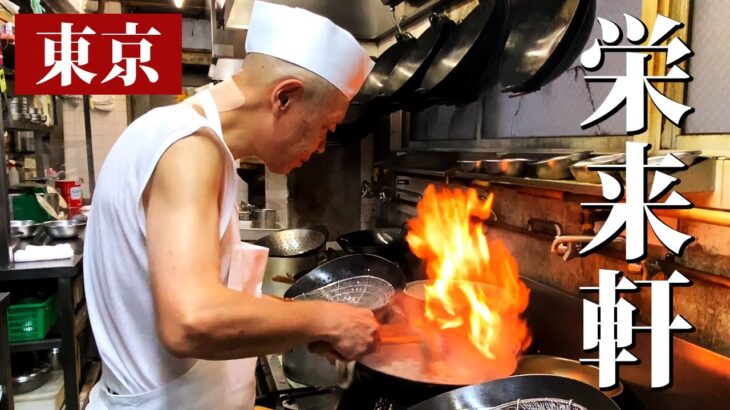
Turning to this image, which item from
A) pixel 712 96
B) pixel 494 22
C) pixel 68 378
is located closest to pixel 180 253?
pixel 712 96

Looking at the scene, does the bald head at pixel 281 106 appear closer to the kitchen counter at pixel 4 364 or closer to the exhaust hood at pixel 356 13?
the kitchen counter at pixel 4 364

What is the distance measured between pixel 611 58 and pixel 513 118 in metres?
0.63

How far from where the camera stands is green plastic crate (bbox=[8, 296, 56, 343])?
2564 mm

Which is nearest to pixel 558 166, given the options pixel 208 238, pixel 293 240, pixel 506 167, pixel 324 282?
pixel 506 167

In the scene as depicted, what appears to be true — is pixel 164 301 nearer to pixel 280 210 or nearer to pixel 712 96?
pixel 712 96

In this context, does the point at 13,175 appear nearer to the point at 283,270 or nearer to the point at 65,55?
the point at 65,55

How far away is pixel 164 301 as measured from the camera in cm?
94

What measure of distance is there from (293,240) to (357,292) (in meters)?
1.56

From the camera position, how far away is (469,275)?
2.12 m

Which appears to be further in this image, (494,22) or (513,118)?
(513,118)

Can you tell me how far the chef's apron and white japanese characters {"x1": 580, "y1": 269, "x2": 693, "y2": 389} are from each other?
3.09ft

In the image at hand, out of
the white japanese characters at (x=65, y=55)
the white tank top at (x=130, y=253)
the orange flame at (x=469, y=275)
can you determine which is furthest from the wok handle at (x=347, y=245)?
the white japanese characters at (x=65, y=55)

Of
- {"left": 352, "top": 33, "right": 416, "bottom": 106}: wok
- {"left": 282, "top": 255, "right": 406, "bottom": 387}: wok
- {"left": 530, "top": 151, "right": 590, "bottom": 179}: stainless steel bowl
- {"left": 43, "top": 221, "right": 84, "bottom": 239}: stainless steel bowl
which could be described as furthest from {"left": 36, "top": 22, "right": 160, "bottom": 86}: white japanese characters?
{"left": 530, "top": 151, "right": 590, "bottom": 179}: stainless steel bowl

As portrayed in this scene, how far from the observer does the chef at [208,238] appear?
952mm
